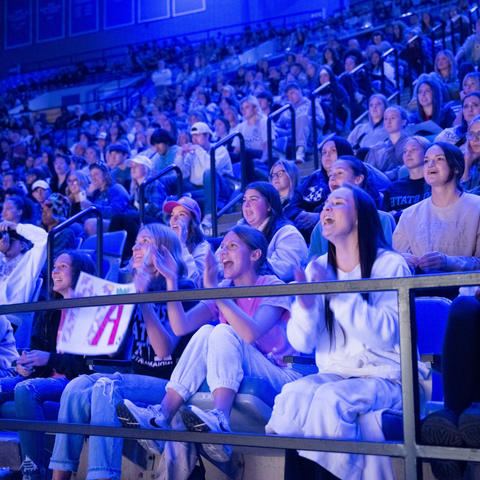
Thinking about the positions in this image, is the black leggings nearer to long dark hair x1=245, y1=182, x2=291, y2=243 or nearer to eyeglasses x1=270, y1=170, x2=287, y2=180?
long dark hair x1=245, y1=182, x2=291, y2=243

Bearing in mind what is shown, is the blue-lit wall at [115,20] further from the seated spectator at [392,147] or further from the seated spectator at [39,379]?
the seated spectator at [39,379]

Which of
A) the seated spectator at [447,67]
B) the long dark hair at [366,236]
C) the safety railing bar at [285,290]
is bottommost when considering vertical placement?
the safety railing bar at [285,290]

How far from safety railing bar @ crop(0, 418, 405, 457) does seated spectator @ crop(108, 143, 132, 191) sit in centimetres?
478

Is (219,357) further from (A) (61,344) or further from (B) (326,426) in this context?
(A) (61,344)

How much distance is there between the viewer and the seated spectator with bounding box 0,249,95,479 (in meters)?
2.47

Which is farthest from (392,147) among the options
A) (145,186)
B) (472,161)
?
(145,186)

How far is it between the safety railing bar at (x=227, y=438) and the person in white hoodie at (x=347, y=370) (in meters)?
0.08

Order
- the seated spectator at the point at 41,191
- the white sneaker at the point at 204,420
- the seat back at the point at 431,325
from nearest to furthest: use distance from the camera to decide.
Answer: the seat back at the point at 431,325, the white sneaker at the point at 204,420, the seated spectator at the point at 41,191

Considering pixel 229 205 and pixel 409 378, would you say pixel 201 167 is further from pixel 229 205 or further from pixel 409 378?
pixel 409 378

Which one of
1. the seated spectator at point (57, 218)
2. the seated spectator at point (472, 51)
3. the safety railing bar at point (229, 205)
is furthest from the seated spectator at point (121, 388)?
the seated spectator at point (472, 51)

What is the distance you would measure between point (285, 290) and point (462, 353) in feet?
1.53

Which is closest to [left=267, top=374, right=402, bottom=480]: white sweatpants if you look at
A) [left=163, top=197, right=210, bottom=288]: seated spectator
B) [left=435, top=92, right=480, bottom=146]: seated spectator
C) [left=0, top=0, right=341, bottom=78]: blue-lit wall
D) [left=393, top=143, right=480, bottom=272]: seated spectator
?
[left=393, top=143, right=480, bottom=272]: seated spectator

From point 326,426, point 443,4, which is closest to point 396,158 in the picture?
point 326,426

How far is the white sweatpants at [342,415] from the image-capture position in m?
1.73
